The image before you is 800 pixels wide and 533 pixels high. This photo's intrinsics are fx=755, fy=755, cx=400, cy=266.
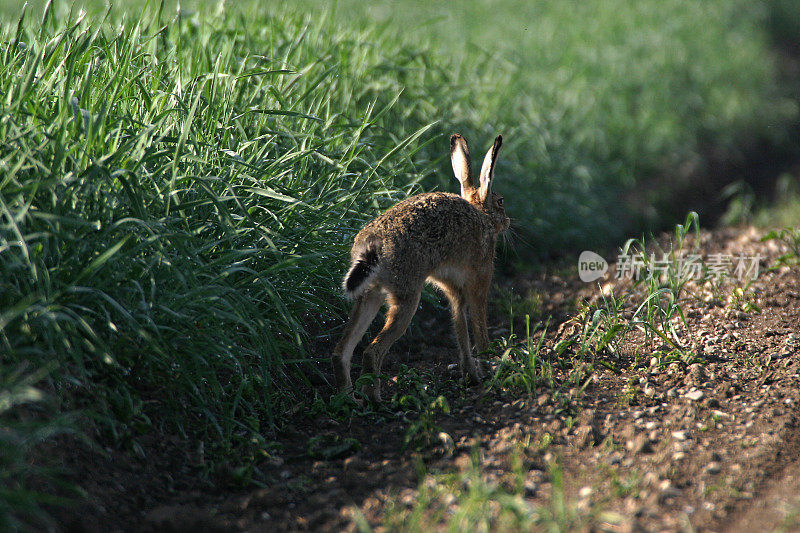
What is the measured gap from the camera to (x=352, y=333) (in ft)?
12.3

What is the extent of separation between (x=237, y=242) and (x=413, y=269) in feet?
2.84

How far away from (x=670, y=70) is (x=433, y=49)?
365cm

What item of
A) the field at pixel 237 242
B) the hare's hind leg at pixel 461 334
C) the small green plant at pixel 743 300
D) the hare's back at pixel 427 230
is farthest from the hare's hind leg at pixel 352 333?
the small green plant at pixel 743 300

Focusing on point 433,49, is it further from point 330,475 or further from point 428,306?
point 330,475

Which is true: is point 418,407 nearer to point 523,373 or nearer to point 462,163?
point 523,373

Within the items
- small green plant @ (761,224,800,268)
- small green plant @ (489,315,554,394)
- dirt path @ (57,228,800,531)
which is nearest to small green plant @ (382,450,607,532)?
dirt path @ (57,228,800,531)

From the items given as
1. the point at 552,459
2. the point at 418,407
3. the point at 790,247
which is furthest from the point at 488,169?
the point at 790,247

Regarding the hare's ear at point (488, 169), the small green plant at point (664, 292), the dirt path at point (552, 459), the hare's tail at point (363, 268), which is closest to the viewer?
the dirt path at point (552, 459)

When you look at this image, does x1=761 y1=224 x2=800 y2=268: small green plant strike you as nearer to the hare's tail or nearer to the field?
the field

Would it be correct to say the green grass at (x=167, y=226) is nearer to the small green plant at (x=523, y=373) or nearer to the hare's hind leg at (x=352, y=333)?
the hare's hind leg at (x=352, y=333)

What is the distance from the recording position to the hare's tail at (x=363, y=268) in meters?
3.48

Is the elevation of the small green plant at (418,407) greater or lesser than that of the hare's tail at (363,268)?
lesser

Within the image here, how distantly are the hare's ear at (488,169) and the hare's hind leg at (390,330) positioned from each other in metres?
1.11

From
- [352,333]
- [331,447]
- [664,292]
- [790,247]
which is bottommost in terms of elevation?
[331,447]
